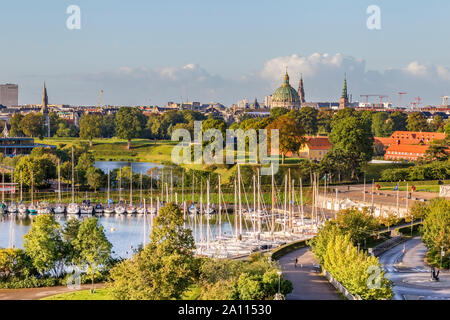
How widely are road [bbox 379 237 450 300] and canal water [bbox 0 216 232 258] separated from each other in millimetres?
11571

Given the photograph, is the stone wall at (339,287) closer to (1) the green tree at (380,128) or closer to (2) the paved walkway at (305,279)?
(2) the paved walkway at (305,279)

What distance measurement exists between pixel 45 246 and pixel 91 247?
2.03m

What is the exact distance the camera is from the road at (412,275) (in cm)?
2942

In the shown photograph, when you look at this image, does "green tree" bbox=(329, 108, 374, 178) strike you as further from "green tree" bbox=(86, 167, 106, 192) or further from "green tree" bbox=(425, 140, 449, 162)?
"green tree" bbox=(86, 167, 106, 192)

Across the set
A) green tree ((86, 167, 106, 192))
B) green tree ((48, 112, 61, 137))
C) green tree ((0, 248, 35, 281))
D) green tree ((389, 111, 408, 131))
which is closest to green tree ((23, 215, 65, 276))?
green tree ((0, 248, 35, 281))

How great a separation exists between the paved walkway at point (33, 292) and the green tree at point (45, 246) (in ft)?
5.25

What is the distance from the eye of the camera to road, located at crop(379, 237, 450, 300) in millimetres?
29422

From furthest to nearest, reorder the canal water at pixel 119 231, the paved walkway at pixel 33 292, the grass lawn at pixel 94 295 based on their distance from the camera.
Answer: the canal water at pixel 119 231 < the paved walkway at pixel 33 292 < the grass lawn at pixel 94 295

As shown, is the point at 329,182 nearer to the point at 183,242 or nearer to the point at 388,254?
the point at 388,254

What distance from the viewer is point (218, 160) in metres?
71.5

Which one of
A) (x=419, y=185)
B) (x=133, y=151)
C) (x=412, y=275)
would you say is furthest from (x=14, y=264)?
(x=133, y=151)

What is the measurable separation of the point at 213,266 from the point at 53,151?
183 ft

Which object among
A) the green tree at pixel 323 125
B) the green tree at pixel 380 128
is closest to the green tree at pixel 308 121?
the green tree at pixel 323 125
